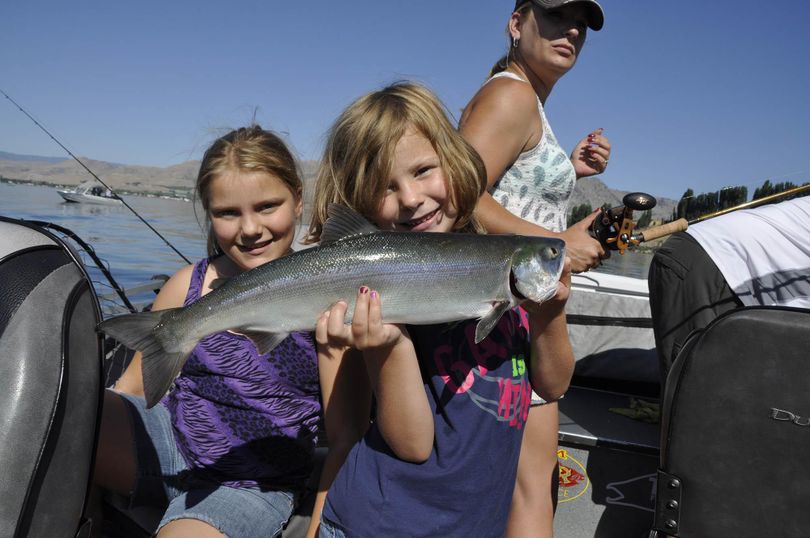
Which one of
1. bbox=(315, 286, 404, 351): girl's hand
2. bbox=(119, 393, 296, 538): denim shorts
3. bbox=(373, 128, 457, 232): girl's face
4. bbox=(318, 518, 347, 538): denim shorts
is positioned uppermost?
bbox=(373, 128, 457, 232): girl's face

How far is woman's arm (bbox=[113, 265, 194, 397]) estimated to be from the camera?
9.77 feet

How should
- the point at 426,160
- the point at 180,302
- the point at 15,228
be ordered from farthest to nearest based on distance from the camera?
the point at 180,302 → the point at 426,160 → the point at 15,228

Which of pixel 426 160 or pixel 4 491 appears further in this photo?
pixel 426 160

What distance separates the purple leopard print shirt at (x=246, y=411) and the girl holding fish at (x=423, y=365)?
397mm

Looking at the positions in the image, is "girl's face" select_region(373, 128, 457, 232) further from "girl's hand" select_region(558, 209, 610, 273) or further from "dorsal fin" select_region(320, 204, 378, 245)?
"girl's hand" select_region(558, 209, 610, 273)

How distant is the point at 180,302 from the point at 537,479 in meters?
2.13

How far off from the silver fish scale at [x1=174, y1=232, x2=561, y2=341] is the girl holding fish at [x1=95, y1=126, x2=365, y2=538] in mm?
754

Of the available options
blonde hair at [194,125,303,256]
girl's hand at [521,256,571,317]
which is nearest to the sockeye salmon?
girl's hand at [521,256,571,317]

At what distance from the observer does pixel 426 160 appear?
7.79ft

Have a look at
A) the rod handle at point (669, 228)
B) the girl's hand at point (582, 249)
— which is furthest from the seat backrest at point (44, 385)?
the rod handle at point (669, 228)

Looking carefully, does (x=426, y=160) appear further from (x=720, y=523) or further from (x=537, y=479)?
(x=720, y=523)

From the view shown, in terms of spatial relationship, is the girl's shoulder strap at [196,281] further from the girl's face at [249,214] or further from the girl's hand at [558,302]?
the girl's hand at [558,302]

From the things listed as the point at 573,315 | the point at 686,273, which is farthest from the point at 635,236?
the point at 573,315

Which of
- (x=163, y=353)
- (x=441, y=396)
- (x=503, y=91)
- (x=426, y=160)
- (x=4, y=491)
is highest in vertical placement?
(x=503, y=91)
